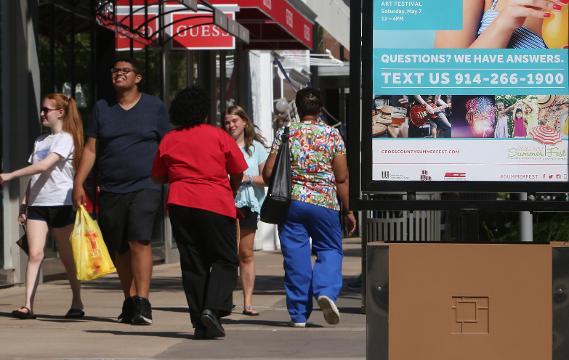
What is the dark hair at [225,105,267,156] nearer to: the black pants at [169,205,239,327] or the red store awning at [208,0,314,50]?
the black pants at [169,205,239,327]

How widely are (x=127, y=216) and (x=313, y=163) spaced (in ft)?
4.39

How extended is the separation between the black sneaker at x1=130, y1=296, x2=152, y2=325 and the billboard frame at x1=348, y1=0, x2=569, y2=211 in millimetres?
4478

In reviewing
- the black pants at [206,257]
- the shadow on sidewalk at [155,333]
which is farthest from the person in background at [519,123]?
the shadow on sidewalk at [155,333]

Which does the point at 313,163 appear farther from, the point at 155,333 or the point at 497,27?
the point at 497,27

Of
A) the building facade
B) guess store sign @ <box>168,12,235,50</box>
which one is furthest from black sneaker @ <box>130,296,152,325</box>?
guess store sign @ <box>168,12,235,50</box>

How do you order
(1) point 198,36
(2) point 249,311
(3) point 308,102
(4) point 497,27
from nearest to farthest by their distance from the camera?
(4) point 497,27, (3) point 308,102, (2) point 249,311, (1) point 198,36

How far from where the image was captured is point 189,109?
32.5 feet

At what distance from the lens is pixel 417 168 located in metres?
6.30

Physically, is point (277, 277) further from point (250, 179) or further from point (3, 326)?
point (3, 326)

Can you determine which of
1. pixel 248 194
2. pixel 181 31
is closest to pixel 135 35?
pixel 181 31

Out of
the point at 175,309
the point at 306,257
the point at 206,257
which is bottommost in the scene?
the point at 175,309

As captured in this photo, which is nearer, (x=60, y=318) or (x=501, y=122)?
(x=501, y=122)

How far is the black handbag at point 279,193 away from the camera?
34.4ft

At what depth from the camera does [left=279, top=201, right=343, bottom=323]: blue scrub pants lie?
418 inches
